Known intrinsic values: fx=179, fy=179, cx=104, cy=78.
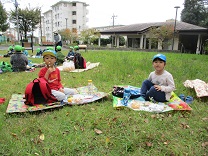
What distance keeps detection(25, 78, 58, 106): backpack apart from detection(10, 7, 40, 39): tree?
32492 millimetres

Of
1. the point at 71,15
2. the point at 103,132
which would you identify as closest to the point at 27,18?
the point at 71,15

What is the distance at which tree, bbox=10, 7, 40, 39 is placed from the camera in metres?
31.6

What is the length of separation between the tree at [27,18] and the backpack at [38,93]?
32492 millimetres

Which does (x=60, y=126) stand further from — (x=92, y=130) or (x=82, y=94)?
(x=82, y=94)

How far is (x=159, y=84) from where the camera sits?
3.99 m

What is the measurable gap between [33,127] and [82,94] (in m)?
1.68

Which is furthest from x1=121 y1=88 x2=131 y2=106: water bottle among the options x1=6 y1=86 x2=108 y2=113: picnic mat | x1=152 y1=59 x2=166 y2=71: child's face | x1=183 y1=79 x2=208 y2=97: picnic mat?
x1=183 y1=79 x2=208 y2=97: picnic mat

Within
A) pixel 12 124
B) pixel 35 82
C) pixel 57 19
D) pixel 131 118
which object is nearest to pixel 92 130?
pixel 131 118

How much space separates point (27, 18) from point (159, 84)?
1325 inches

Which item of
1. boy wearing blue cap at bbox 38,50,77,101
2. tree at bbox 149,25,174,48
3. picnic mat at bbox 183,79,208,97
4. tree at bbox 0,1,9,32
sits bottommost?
picnic mat at bbox 183,79,208,97

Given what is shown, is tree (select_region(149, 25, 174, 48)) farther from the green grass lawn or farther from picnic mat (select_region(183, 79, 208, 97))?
the green grass lawn

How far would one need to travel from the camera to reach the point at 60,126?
2959 millimetres

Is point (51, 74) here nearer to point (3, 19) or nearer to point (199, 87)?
point (199, 87)

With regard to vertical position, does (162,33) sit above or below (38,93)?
above
